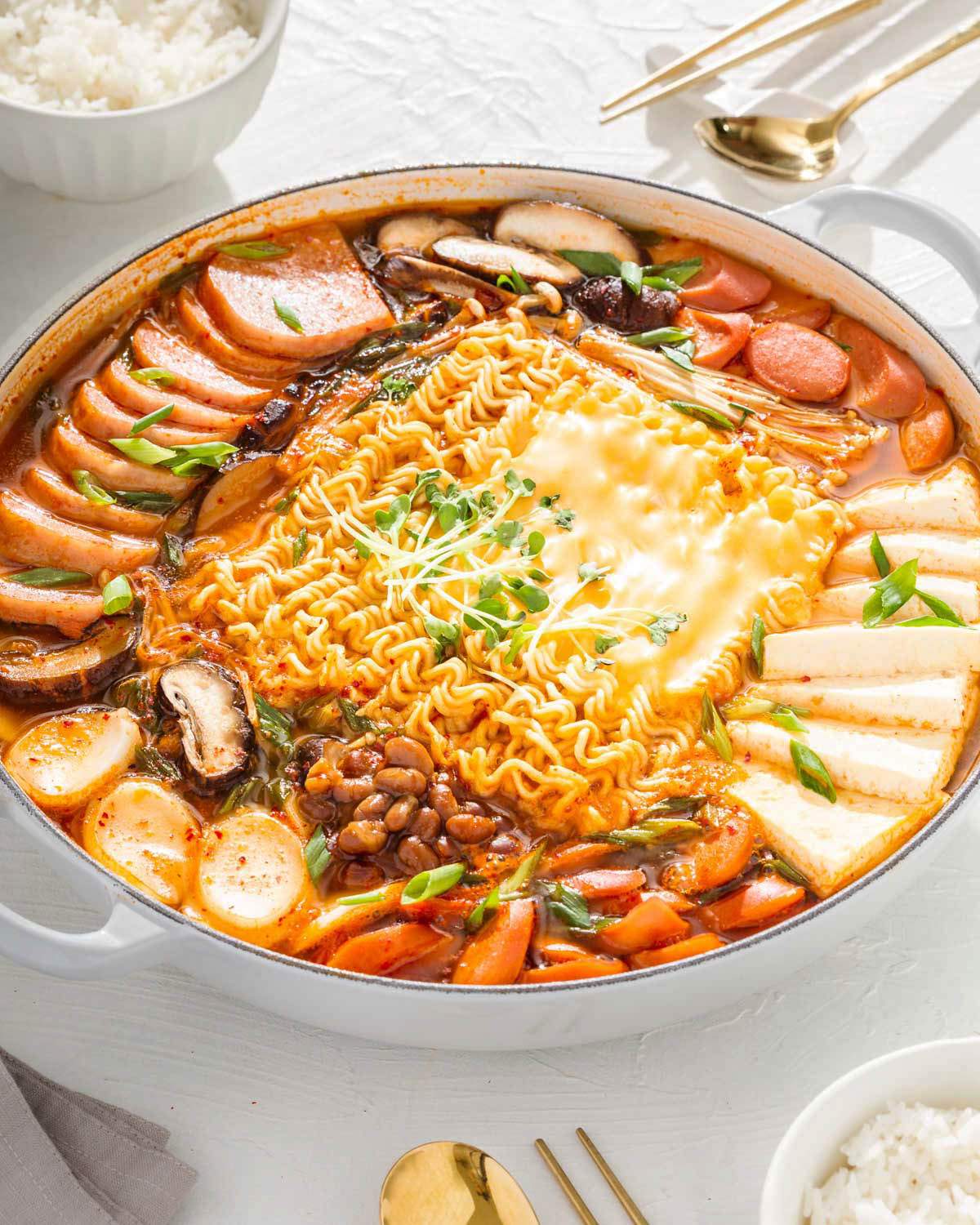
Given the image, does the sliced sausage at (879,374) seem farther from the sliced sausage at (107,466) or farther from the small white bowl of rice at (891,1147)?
the sliced sausage at (107,466)

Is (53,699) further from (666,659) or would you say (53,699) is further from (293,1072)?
(666,659)

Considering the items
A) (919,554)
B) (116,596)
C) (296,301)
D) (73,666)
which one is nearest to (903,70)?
(919,554)

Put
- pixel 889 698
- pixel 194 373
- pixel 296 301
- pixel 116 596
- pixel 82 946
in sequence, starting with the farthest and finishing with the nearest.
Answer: pixel 296 301, pixel 194 373, pixel 116 596, pixel 889 698, pixel 82 946

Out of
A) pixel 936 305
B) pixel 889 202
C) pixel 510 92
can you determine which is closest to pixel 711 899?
pixel 889 202

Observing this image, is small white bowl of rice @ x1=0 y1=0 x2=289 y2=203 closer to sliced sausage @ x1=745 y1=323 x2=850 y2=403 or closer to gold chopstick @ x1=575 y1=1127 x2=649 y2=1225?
sliced sausage @ x1=745 y1=323 x2=850 y2=403

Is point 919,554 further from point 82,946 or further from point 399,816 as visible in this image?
point 82,946

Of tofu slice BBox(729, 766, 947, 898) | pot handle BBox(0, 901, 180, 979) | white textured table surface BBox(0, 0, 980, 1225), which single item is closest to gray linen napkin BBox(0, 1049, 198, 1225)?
white textured table surface BBox(0, 0, 980, 1225)
